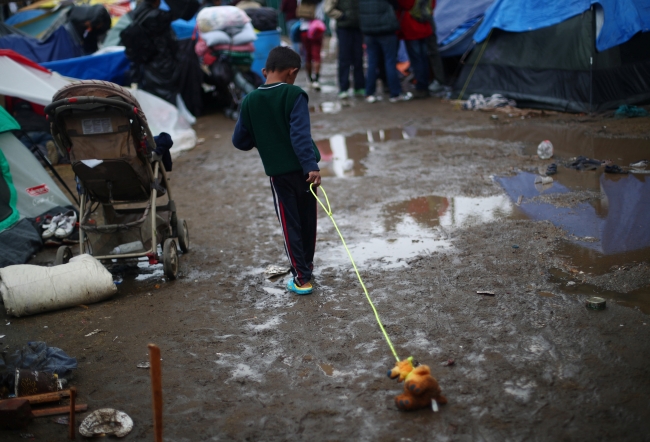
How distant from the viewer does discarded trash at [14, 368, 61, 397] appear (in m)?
3.65

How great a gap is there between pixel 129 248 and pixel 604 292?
4.12 metres

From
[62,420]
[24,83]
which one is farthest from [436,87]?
[62,420]

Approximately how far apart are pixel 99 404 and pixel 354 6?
33.6 feet

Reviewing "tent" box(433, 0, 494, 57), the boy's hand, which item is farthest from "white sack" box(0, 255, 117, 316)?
"tent" box(433, 0, 494, 57)

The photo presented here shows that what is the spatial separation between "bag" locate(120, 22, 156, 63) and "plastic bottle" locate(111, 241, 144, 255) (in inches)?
245

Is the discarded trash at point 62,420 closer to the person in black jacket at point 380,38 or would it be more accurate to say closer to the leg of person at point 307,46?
the person in black jacket at point 380,38

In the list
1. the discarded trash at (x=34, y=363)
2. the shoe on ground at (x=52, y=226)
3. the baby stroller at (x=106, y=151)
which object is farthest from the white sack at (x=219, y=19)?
the discarded trash at (x=34, y=363)

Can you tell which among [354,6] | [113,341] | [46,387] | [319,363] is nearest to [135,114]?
[113,341]

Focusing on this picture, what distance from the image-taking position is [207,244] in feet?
Answer: 20.4

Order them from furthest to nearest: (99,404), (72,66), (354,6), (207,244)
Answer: (354,6) < (72,66) < (207,244) < (99,404)

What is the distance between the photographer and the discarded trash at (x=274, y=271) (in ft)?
17.4

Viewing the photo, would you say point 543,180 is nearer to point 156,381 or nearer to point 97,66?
point 156,381

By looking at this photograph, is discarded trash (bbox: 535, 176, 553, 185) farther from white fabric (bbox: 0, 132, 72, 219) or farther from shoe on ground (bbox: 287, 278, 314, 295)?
white fabric (bbox: 0, 132, 72, 219)

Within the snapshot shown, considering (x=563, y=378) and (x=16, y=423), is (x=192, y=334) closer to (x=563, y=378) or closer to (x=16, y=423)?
(x=16, y=423)
